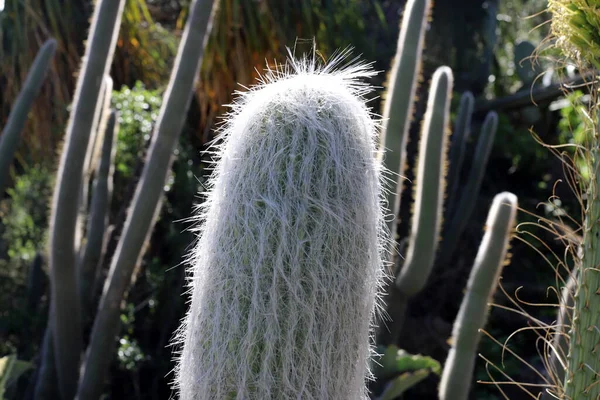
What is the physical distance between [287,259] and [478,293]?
1767 mm

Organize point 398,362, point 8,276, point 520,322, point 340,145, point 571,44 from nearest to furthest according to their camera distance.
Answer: point 340,145 < point 571,44 < point 398,362 < point 8,276 < point 520,322

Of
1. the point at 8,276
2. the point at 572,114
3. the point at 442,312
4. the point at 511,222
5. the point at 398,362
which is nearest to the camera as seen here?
the point at 511,222

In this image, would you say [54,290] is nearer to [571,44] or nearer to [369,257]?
[369,257]

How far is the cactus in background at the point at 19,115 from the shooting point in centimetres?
450

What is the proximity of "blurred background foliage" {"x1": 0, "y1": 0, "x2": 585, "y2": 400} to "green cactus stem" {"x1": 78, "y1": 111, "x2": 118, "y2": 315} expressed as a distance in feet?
2.00

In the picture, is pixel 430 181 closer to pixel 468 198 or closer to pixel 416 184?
pixel 416 184

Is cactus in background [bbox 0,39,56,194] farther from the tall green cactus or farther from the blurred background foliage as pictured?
the tall green cactus

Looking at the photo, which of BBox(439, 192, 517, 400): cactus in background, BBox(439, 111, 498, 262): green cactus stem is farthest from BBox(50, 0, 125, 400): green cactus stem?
BBox(439, 111, 498, 262): green cactus stem

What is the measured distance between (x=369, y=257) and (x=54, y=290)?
2.44 m

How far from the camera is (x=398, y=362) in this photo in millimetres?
3807

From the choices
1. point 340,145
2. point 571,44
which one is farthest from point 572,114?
point 340,145

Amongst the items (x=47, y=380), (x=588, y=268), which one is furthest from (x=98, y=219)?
(x=588, y=268)

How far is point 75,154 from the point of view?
371cm

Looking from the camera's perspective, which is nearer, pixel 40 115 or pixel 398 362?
pixel 398 362
